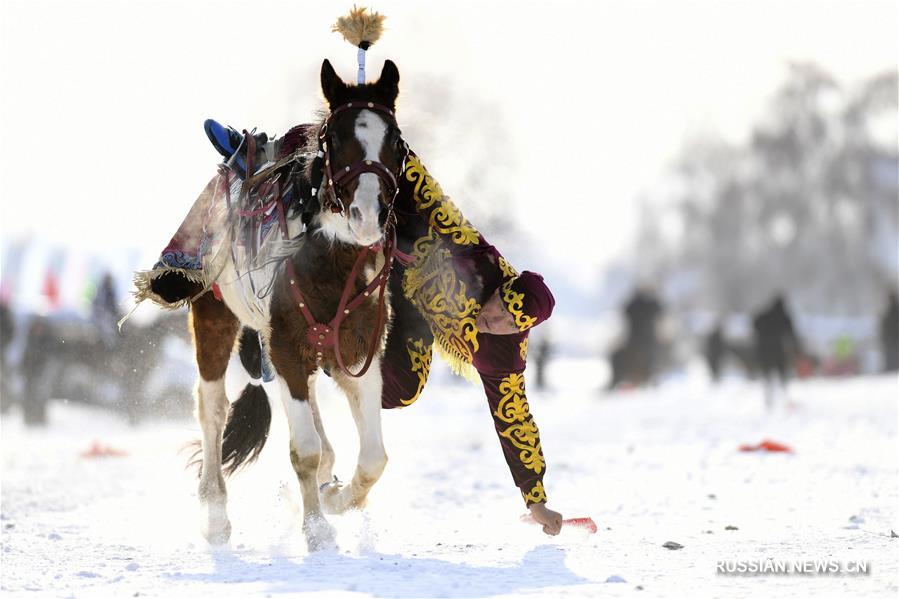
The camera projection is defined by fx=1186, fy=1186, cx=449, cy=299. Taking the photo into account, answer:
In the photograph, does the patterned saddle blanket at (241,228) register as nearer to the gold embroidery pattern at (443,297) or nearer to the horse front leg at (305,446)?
the horse front leg at (305,446)

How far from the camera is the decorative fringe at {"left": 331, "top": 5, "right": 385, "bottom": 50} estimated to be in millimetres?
5203

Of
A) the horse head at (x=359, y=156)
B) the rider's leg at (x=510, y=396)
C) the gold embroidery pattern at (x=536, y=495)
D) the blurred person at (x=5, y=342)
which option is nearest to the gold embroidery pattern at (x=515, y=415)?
the rider's leg at (x=510, y=396)

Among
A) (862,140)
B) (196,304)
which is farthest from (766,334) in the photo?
(862,140)

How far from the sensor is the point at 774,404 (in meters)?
17.3

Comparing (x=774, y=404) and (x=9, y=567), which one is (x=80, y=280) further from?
(x=9, y=567)

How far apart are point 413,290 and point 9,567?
2192 millimetres

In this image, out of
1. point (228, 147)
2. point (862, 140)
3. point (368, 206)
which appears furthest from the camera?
point (862, 140)

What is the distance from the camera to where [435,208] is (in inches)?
219

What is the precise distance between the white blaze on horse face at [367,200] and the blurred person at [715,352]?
23.6 m

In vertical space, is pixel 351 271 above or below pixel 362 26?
below

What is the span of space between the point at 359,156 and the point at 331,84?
1.38ft

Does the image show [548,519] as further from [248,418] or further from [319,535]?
[248,418]

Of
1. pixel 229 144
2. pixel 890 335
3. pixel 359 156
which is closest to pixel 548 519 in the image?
pixel 359 156

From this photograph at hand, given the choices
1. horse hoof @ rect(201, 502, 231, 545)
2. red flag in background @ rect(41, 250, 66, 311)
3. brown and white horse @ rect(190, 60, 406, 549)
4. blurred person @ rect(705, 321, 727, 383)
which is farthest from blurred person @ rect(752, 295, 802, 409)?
brown and white horse @ rect(190, 60, 406, 549)
